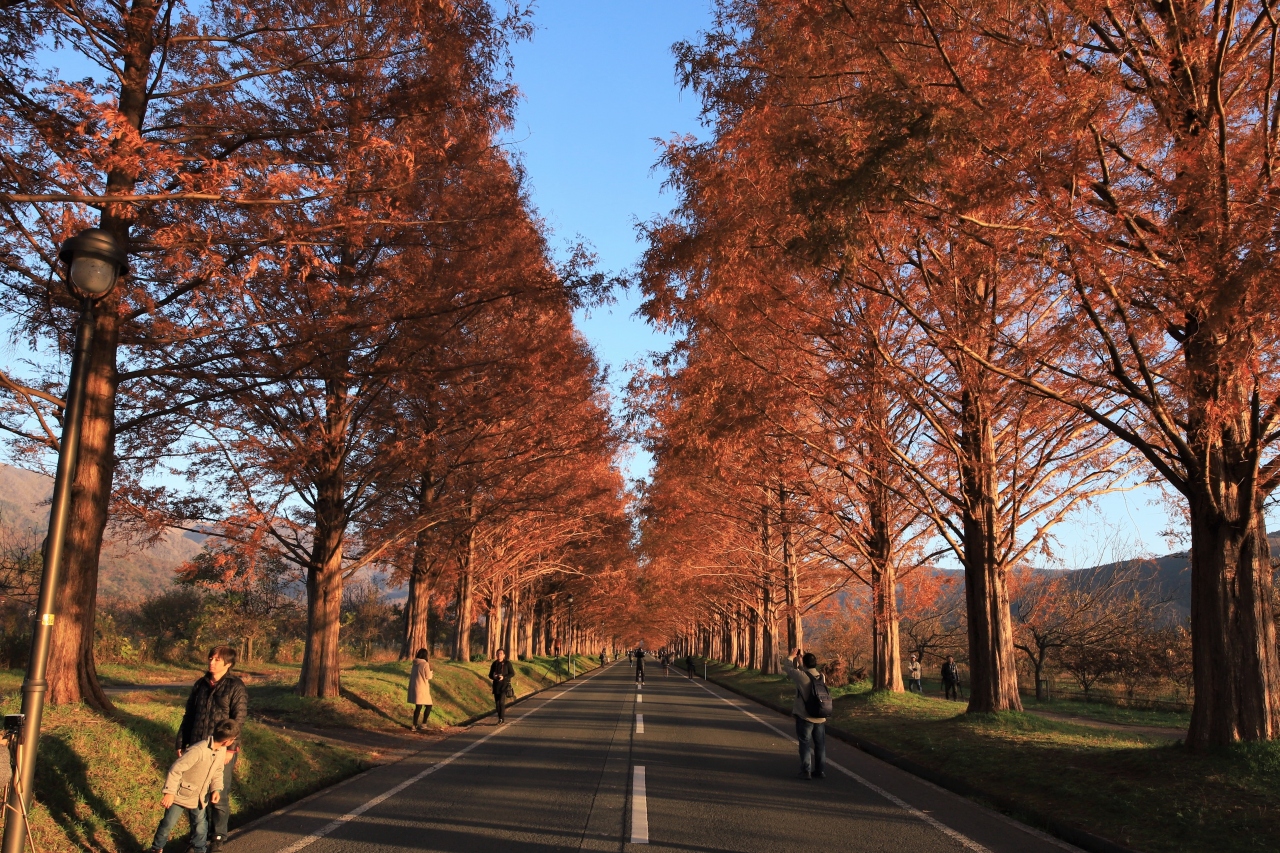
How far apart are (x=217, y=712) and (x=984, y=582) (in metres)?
13.2

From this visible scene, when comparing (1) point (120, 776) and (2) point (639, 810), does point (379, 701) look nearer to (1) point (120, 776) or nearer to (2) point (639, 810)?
(1) point (120, 776)

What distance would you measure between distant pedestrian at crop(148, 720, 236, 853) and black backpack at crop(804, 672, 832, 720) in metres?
6.71

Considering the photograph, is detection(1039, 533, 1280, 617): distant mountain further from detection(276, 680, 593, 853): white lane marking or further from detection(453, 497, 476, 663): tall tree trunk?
detection(276, 680, 593, 853): white lane marking

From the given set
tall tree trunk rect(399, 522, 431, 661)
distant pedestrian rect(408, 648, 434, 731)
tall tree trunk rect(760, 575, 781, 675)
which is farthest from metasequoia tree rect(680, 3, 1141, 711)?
tall tree trunk rect(760, 575, 781, 675)

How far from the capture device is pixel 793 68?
8.97m

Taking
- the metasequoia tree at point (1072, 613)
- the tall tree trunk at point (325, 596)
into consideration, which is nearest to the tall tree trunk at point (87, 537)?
the tall tree trunk at point (325, 596)

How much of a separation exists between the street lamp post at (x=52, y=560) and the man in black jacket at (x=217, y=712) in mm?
1207

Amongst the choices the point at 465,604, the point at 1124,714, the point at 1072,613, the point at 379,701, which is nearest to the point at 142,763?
the point at 379,701

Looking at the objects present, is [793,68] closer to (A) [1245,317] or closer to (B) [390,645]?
(A) [1245,317]

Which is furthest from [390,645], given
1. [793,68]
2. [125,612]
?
[793,68]

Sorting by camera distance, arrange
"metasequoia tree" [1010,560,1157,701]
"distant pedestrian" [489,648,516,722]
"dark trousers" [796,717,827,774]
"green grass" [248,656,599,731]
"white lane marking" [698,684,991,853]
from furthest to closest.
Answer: "metasequoia tree" [1010,560,1157,701] → "distant pedestrian" [489,648,516,722] → "green grass" [248,656,599,731] → "dark trousers" [796,717,827,774] → "white lane marking" [698,684,991,853]

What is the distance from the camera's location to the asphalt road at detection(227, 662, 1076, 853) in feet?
21.7

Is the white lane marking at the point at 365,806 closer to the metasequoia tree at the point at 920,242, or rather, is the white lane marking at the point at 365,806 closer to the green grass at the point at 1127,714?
the metasequoia tree at the point at 920,242

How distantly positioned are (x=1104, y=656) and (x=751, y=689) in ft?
46.9
